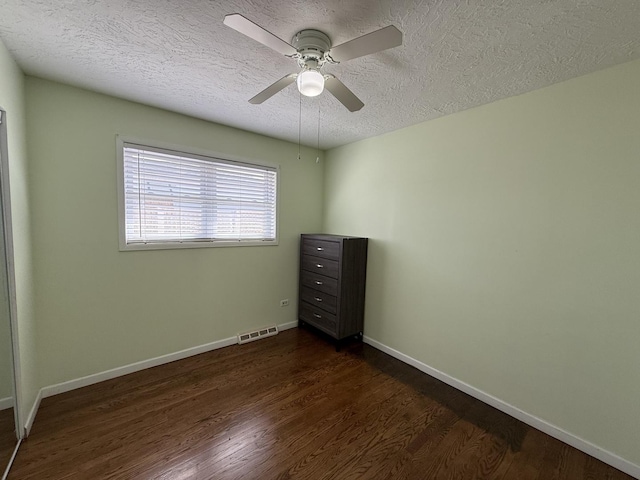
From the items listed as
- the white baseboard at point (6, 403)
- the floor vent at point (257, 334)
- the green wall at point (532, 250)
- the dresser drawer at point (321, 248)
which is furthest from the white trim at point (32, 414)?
the green wall at point (532, 250)

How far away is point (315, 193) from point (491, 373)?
266cm

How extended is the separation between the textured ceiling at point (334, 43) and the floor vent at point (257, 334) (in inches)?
94.8

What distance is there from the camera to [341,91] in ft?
4.95

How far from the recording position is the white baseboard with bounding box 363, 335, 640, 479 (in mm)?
1567

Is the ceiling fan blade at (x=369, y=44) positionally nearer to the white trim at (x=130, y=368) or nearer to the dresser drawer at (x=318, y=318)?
the dresser drawer at (x=318, y=318)

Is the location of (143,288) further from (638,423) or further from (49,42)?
(638,423)

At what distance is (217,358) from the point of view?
105 inches

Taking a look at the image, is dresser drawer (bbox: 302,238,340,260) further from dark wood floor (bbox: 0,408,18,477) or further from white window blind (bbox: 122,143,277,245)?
dark wood floor (bbox: 0,408,18,477)

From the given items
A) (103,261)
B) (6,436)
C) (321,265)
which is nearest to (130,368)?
(6,436)

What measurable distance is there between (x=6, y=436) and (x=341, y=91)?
9.08ft

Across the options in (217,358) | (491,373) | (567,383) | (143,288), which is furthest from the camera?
(217,358)

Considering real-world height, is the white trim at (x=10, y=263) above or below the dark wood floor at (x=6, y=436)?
above

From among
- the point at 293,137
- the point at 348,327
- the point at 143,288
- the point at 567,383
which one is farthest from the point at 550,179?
the point at 143,288

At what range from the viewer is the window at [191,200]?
2303 mm
